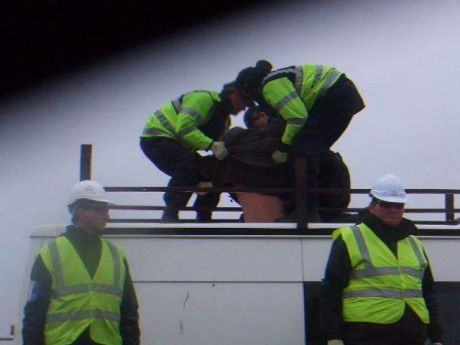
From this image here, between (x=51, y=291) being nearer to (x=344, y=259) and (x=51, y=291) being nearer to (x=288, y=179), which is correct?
(x=344, y=259)

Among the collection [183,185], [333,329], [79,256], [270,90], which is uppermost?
[270,90]

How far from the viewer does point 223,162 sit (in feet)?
24.3

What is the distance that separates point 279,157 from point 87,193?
1793mm

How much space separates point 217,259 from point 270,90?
4.52 ft

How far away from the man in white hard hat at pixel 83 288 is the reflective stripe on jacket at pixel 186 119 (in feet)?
5.39

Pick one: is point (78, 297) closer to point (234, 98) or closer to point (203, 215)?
point (203, 215)

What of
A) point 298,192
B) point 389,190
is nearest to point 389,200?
point 389,190

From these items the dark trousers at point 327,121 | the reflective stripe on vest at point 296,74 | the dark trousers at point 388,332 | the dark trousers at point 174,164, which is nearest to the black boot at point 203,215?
the dark trousers at point 174,164

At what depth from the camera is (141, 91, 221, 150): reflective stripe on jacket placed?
742 cm

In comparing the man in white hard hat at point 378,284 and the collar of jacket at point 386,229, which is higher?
the collar of jacket at point 386,229

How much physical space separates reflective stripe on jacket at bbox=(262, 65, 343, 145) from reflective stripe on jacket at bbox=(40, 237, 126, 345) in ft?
6.22

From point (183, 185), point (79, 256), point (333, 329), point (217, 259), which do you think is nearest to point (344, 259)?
point (333, 329)

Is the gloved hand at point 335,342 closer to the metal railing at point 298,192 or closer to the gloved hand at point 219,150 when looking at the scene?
the metal railing at point 298,192

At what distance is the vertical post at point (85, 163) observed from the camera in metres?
6.67
